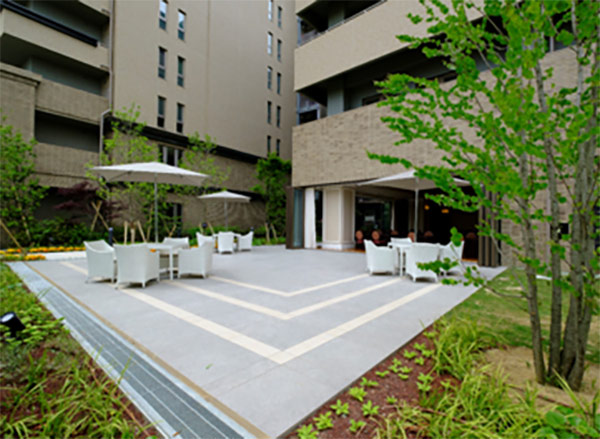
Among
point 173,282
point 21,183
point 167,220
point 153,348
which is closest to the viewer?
point 153,348

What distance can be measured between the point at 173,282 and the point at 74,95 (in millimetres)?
13065

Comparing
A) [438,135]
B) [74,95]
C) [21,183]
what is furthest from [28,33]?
[438,135]

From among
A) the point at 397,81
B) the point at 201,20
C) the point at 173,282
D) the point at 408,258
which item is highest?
the point at 201,20

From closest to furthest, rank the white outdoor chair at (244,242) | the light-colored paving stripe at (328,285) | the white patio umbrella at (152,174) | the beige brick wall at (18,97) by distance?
the light-colored paving stripe at (328,285), the white patio umbrella at (152,174), the beige brick wall at (18,97), the white outdoor chair at (244,242)

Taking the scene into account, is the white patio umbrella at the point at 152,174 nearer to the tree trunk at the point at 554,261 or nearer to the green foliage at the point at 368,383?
the green foliage at the point at 368,383

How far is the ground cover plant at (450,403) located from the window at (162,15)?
2007 centimetres

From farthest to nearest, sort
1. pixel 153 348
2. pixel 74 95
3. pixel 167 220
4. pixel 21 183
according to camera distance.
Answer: pixel 167 220 < pixel 74 95 < pixel 21 183 < pixel 153 348

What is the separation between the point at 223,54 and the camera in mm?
20203

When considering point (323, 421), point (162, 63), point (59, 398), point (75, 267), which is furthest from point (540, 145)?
point (162, 63)

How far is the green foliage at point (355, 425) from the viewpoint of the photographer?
6.16 ft

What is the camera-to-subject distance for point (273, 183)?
18.3 meters

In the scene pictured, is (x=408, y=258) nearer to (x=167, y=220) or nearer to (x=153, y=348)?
(x=153, y=348)

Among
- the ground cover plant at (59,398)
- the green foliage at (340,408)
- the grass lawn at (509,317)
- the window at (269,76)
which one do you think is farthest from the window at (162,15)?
the green foliage at (340,408)

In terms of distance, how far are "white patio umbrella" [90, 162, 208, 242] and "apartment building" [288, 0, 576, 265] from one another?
682 cm
